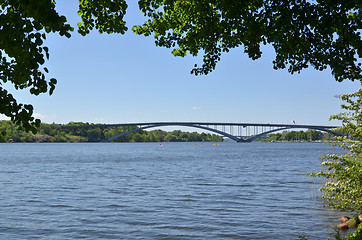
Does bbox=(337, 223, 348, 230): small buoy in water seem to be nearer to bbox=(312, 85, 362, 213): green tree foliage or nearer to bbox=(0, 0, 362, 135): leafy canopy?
bbox=(312, 85, 362, 213): green tree foliage

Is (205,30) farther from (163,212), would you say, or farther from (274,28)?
(163,212)

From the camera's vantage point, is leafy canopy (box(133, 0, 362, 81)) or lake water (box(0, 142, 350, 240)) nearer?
leafy canopy (box(133, 0, 362, 81))

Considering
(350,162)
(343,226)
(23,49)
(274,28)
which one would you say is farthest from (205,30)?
(343,226)

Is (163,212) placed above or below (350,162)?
below

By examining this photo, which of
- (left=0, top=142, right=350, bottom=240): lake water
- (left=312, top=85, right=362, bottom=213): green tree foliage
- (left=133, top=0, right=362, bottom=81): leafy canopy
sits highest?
(left=133, top=0, right=362, bottom=81): leafy canopy

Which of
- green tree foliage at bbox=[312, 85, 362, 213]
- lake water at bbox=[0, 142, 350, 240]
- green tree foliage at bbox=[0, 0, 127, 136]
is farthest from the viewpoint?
lake water at bbox=[0, 142, 350, 240]

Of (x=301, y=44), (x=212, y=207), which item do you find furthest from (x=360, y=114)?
(x=212, y=207)

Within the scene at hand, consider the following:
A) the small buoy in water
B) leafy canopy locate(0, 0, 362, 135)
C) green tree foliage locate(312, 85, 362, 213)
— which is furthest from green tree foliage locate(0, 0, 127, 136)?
the small buoy in water

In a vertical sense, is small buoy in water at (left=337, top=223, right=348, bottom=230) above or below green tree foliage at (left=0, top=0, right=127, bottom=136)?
below

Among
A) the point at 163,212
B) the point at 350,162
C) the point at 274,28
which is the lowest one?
the point at 163,212

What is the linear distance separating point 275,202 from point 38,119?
55.9 feet

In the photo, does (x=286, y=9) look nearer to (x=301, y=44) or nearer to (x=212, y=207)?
(x=301, y=44)

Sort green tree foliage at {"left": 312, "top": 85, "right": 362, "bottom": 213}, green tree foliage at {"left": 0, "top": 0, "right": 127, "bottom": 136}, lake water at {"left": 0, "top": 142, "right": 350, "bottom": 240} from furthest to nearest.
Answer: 1. lake water at {"left": 0, "top": 142, "right": 350, "bottom": 240}
2. green tree foliage at {"left": 312, "top": 85, "right": 362, "bottom": 213}
3. green tree foliage at {"left": 0, "top": 0, "right": 127, "bottom": 136}

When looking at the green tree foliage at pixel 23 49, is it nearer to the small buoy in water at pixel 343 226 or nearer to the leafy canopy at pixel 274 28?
the leafy canopy at pixel 274 28
